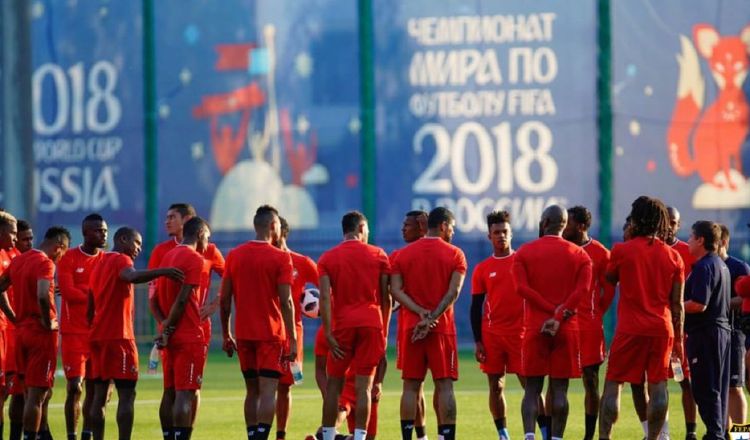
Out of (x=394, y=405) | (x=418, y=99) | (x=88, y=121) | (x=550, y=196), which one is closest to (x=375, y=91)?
(x=418, y=99)

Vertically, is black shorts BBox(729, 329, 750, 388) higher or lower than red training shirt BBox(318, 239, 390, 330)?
lower

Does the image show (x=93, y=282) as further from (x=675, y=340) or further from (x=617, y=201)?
(x=617, y=201)

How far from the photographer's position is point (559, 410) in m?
13.2

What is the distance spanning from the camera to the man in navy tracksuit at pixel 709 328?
13.2m

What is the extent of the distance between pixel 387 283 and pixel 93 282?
272 centimetres

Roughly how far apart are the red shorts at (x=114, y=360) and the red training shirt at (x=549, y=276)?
356cm

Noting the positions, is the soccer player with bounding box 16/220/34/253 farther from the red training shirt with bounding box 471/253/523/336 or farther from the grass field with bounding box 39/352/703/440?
the red training shirt with bounding box 471/253/523/336

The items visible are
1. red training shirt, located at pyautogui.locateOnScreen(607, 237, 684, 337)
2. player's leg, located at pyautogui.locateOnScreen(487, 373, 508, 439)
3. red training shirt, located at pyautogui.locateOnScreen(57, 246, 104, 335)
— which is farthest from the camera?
red training shirt, located at pyautogui.locateOnScreen(57, 246, 104, 335)

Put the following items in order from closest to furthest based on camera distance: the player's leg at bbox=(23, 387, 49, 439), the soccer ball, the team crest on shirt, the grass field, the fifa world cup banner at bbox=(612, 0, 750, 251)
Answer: the team crest on shirt → the player's leg at bbox=(23, 387, 49, 439) → the soccer ball → the grass field → the fifa world cup banner at bbox=(612, 0, 750, 251)

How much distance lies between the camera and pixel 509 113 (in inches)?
1173

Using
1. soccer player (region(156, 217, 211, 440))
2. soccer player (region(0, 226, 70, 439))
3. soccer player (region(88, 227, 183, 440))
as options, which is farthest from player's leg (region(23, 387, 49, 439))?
soccer player (region(156, 217, 211, 440))

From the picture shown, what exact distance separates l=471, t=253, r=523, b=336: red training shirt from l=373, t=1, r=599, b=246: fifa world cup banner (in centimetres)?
1476

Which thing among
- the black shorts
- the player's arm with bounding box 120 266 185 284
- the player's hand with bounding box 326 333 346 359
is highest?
the player's arm with bounding box 120 266 185 284

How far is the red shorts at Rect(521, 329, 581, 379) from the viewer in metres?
13.3
